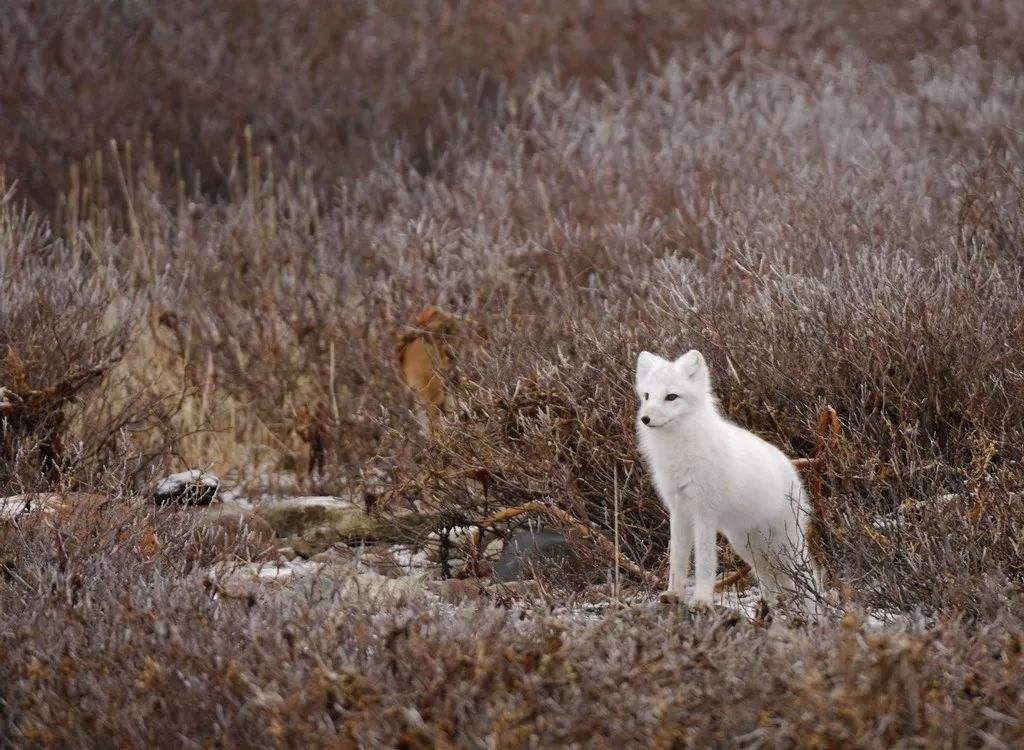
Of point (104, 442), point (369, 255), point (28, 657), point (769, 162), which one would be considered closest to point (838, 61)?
point (769, 162)

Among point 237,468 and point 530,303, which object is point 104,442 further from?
point 530,303

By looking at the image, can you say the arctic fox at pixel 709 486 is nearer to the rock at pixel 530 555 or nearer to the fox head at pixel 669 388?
the fox head at pixel 669 388

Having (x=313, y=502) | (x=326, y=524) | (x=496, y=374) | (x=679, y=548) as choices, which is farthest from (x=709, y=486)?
(x=313, y=502)

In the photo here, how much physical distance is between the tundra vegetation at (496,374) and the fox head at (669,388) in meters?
0.30

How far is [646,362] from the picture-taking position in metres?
3.25

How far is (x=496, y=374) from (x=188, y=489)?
3.71 feet

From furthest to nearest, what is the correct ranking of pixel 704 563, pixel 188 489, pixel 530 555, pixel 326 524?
pixel 326 524 < pixel 188 489 < pixel 530 555 < pixel 704 563

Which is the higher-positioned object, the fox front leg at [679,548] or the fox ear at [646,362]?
the fox ear at [646,362]

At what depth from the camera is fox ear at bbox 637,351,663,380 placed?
3.23 metres

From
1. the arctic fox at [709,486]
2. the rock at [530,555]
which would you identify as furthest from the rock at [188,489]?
the arctic fox at [709,486]

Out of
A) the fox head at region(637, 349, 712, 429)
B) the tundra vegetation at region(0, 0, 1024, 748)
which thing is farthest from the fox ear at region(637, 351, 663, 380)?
the tundra vegetation at region(0, 0, 1024, 748)

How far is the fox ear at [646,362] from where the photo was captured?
10.6 feet

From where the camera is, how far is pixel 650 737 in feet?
7.73

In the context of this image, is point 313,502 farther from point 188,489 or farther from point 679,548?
point 679,548
